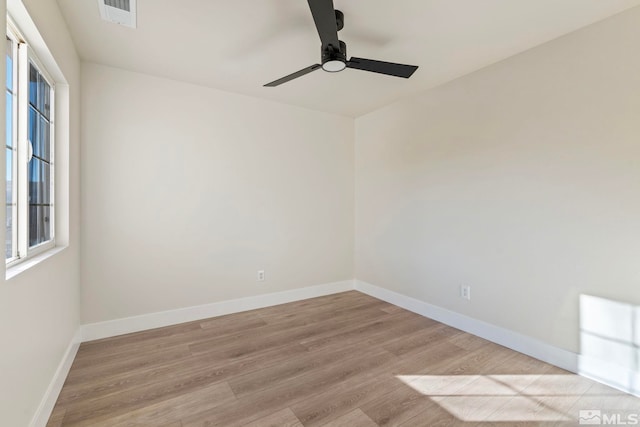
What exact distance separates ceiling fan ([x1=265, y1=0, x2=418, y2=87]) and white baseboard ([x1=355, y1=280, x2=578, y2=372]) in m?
2.35

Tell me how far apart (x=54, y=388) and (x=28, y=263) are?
88 centimetres

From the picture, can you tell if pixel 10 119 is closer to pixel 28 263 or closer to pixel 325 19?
pixel 28 263

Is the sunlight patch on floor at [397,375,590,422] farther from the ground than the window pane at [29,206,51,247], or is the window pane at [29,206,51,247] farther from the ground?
the window pane at [29,206,51,247]

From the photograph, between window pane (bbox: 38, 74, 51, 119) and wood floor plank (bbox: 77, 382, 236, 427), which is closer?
wood floor plank (bbox: 77, 382, 236, 427)

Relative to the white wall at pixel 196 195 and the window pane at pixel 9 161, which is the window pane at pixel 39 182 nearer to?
the window pane at pixel 9 161

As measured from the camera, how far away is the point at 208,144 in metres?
3.18

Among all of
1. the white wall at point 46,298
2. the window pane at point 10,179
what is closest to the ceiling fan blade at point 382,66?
the white wall at point 46,298

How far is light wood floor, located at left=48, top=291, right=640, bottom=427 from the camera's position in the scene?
1.72m

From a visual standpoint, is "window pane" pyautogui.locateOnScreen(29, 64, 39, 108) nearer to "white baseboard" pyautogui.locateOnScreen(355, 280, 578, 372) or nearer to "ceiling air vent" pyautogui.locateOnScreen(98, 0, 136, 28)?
"ceiling air vent" pyautogui.locateOnScreen(98, 0, 136, 28)

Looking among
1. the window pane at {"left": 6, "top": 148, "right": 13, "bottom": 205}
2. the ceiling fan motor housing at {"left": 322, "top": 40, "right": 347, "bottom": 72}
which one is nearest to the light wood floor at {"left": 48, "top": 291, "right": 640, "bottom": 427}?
the window pane at {"left": 6, "top": 148, "right": 13, "bottom": 205}

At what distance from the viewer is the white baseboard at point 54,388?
1.54 meters

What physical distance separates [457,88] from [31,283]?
3.60m

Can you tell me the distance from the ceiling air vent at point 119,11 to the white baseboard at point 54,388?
7.87ft

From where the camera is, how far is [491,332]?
2.67 metres
